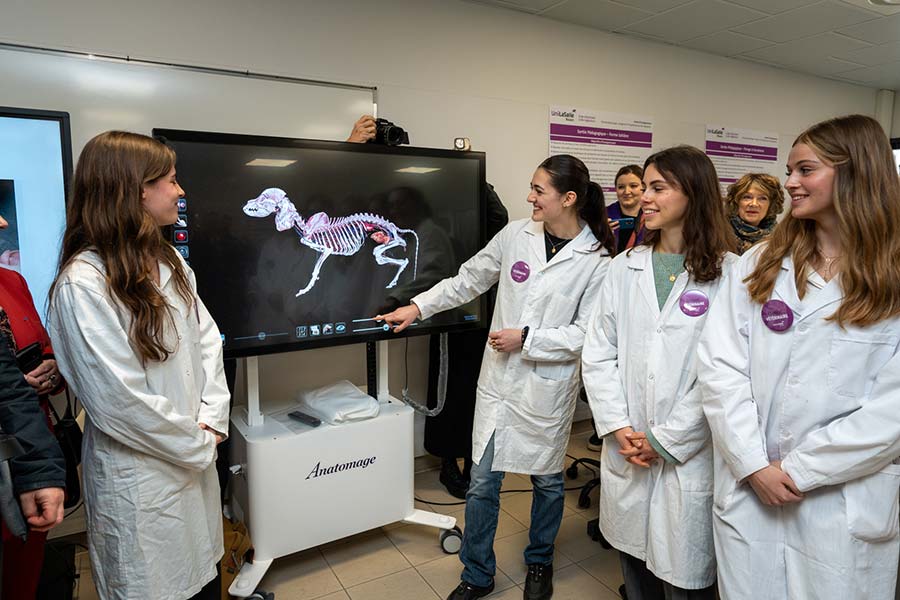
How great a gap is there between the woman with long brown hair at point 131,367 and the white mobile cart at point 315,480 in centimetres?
64

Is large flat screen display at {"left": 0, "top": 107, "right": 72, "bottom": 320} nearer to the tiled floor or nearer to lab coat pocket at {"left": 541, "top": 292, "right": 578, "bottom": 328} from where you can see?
the tiled floor

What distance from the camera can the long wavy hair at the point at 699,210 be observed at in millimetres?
1625

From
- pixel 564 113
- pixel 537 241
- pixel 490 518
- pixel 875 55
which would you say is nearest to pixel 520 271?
pixel 537 241

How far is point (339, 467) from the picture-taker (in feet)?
7.71

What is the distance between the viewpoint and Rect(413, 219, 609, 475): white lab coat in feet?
6.80

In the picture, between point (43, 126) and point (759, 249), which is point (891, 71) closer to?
point (759, 249)

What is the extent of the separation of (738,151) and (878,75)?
63.1 inches

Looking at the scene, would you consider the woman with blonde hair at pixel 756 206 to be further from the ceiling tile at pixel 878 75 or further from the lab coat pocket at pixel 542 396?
the ceiling tile at pixel 878 75

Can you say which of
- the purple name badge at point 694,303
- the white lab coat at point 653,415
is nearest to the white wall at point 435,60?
the white lab coat at point 653,415

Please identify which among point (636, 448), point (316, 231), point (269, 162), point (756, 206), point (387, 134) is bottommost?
point (636, 448)

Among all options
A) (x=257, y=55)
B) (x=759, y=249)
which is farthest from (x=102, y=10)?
(x=759, y=249)

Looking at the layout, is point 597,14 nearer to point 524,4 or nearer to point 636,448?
point 524,4

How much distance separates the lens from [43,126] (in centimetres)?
201

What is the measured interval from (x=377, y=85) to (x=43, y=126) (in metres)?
1.52
